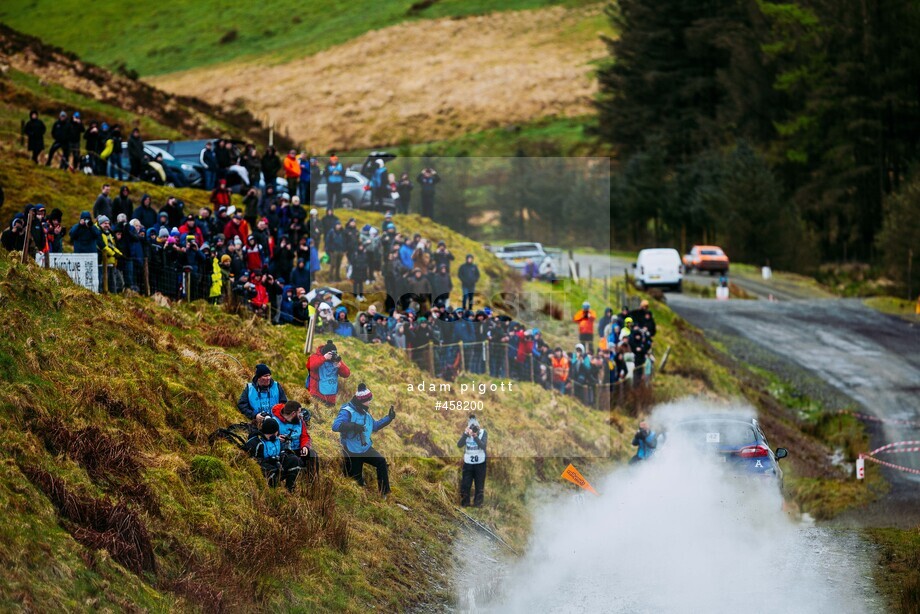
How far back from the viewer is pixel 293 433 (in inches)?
701

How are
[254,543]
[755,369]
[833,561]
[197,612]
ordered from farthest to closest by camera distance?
[755,369] → [833,561] → [254,543] → [197,612]

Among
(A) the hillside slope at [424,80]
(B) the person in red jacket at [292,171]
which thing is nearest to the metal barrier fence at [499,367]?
(B) the person in red jacket at [292,171]

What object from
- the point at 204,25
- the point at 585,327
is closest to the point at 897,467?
the point at 585,327

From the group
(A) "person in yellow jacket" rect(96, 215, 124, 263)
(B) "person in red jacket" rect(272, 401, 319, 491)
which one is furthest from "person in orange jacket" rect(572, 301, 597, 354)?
(B) "person in red jacket" rect(272, 401, 319, 491)

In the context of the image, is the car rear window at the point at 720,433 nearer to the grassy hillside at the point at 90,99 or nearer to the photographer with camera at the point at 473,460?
the photographer with camera at the point at 473,460

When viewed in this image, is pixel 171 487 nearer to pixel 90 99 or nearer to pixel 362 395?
pixel 362 395

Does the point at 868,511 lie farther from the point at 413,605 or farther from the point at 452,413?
the point at 413,605

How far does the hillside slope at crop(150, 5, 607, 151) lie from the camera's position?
102 meters

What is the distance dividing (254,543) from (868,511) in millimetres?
15568

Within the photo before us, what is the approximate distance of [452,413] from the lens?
24.9 metres

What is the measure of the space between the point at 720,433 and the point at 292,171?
1394cm

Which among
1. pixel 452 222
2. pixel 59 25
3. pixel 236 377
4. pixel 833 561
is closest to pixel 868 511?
pixel 833 561

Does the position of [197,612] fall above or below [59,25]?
below

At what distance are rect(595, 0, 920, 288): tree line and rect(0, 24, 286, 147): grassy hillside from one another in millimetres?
24787
